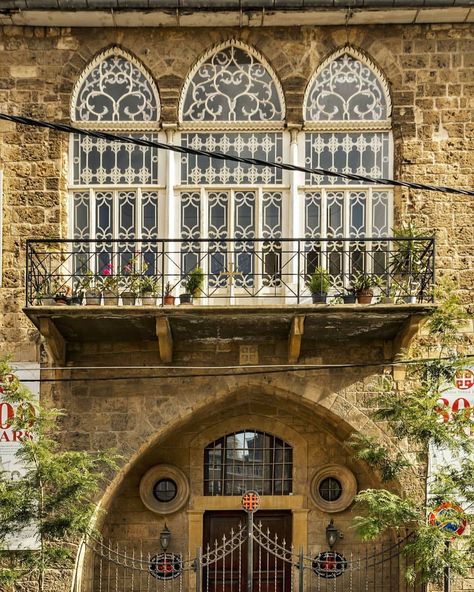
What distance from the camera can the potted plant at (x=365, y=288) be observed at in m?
16.4

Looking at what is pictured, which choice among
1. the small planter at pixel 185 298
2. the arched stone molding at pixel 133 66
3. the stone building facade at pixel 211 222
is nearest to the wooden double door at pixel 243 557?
the stone building facade at pixel 211 222

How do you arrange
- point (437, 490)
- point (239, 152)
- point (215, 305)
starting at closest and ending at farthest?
point (437, 490)
point (215, 305)
point (239, 152)

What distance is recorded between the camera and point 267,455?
58.5ft

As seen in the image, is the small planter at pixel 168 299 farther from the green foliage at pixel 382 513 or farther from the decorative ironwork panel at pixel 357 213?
the green foliage at pixel 382 513

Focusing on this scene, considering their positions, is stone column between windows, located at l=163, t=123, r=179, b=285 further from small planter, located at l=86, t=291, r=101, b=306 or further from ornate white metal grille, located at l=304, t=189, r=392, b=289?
ornate white metal grille, located at l=304, t=189, r=392, b=289

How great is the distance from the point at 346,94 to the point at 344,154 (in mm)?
819

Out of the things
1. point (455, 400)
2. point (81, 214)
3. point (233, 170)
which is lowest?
point (455, 400)

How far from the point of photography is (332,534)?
57.3 ft

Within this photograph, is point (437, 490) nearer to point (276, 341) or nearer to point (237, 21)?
point (276, 341)

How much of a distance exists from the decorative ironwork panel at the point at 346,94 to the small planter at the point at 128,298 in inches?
133

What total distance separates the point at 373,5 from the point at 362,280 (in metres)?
3.64

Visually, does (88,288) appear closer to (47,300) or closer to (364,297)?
(47,300)

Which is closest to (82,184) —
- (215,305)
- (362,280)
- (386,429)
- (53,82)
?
(53,82)

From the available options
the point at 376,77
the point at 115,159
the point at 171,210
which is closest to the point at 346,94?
the point at 376,77
